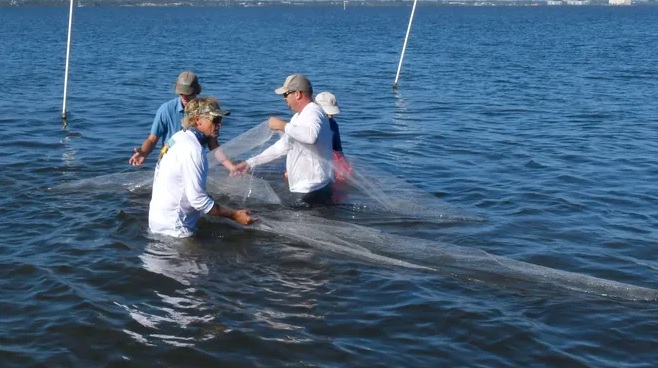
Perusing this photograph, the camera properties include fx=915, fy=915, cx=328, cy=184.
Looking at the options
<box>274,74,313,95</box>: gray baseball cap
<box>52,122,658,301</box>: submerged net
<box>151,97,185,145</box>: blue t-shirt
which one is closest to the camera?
<box>52,122,658,301</box>: submerged net

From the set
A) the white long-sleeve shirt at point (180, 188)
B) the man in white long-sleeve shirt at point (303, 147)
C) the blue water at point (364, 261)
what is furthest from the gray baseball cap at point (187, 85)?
the blue water at point (364, 261)

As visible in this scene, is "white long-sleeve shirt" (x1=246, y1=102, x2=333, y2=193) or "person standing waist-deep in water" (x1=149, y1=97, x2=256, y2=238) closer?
"person standing waist-deep in water" (x1=149, y1=97, x2=256, y2=238)

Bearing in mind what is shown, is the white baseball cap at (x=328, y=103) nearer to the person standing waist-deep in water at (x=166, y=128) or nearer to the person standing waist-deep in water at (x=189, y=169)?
the person standing waist-deep in water at (x=166, y=128)

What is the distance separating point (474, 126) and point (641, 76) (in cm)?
1318

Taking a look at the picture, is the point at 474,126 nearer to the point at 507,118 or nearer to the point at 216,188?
the point at 507,118

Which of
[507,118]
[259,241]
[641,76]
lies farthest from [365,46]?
[259,241]

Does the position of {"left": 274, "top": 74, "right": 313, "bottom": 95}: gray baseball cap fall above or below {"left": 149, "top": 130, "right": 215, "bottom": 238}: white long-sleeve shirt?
above

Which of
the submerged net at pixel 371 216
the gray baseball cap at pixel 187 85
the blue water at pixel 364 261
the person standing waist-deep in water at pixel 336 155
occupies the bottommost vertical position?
the blue water at pixel 364 261

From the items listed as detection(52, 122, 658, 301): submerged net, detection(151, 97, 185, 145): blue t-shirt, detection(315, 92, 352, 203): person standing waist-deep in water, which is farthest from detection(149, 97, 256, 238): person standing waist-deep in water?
detection(315, 92, 352, 203): person standing waist-deep in water

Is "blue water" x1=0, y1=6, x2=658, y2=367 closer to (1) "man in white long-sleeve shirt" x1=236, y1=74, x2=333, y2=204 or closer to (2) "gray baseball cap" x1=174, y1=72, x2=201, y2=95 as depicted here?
(1) "man in white long-sleeve shirt" x1=236, y1=74, x2=333, y2=204

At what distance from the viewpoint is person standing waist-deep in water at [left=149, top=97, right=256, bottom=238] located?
7.69 meters

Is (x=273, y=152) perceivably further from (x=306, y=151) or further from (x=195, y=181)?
(x=195, y=181)

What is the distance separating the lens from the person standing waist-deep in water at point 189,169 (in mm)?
7691

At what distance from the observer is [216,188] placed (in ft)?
33.8
